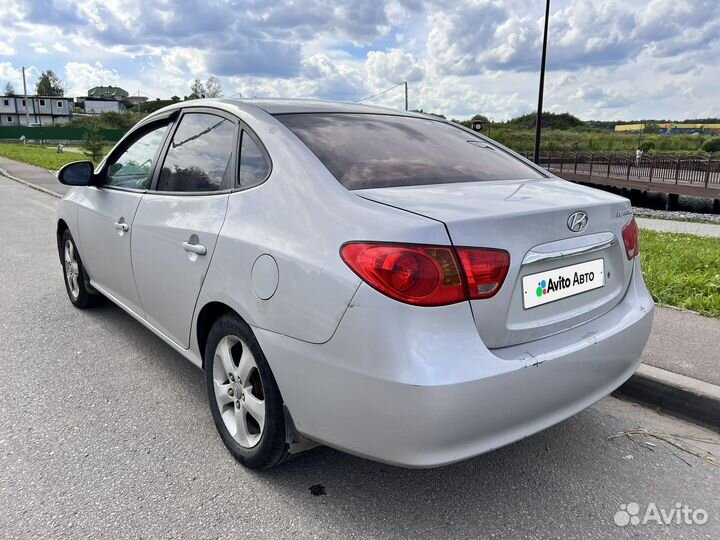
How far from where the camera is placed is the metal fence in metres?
26.5

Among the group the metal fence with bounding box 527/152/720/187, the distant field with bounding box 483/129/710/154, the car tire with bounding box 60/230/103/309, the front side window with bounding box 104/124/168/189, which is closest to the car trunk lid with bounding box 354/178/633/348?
the front side window with bounding box 104/124/168/189

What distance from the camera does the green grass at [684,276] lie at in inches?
191

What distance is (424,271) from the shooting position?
6.42 feet

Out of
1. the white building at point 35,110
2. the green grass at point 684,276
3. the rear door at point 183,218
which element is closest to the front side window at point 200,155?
the rear door at point 183,218

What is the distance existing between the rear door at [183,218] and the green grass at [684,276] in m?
3.96

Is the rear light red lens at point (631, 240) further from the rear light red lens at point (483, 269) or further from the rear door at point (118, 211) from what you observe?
the rear door at point (118, 211)

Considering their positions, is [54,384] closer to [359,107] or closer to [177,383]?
[177,383]

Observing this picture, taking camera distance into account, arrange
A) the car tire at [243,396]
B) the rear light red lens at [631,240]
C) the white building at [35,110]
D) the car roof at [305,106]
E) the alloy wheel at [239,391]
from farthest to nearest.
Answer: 1. the white building at [35,110]
2. the car roof at [305,106]
3. the rear light red lens at [631,240]
4. the alloy wheel at [239,391]
5. the car tire at [243,396]

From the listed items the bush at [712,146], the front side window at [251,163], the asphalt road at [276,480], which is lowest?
the asphalt road at [276,480]

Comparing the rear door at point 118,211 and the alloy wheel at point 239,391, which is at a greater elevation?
the rear door at point 118,211

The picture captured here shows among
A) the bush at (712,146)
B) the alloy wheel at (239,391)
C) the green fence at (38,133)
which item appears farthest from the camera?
the green fence at (38,133)

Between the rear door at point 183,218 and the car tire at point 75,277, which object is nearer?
the rear door at point 183,218

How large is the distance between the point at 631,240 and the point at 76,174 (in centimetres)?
356

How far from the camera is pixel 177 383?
358 centimetres
